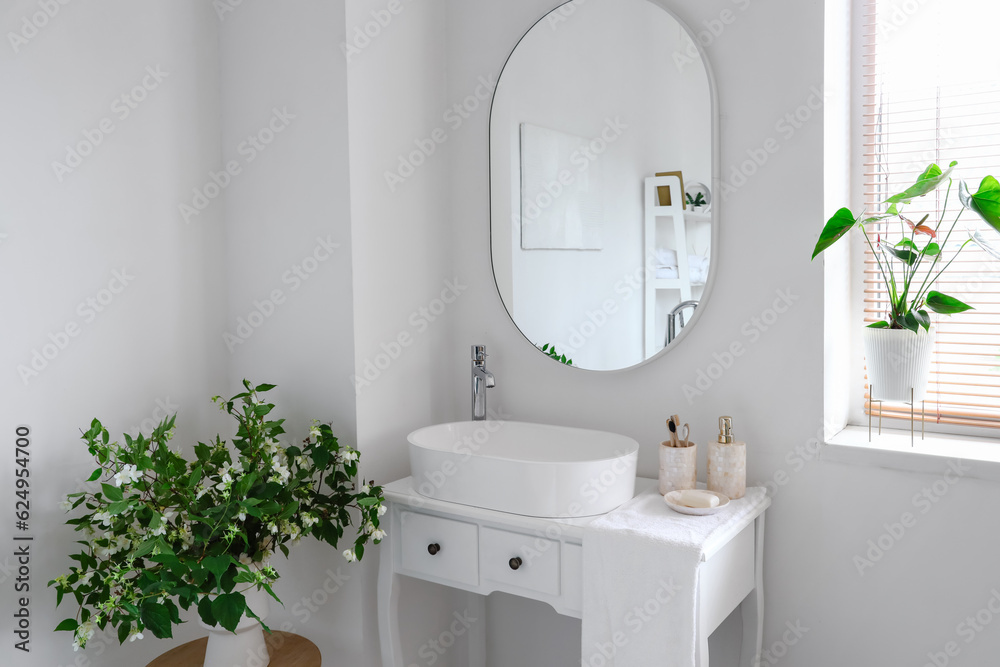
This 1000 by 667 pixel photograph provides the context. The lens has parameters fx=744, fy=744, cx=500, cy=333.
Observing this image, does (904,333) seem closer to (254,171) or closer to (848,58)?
(848,58)

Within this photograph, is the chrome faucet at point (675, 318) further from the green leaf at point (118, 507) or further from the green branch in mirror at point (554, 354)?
the green leaf at point (118, 507)

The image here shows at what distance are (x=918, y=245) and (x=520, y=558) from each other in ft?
3.73

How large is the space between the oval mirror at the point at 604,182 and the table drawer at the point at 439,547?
1.74ft

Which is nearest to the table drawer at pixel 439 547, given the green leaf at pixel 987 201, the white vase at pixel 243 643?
the white vase at pixel 243 643

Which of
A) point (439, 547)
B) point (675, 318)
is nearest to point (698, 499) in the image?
point (675, 318)

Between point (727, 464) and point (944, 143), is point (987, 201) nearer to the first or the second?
point (944, 143)

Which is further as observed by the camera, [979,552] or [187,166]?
[187,166]

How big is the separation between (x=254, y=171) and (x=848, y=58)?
147 centimetres

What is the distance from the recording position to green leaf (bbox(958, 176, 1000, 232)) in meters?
1.40

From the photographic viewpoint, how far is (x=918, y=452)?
1526 mm

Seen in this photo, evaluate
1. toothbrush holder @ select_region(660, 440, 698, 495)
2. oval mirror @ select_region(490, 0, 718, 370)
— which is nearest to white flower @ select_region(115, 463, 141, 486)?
oval mirror @ select_region(490, 0, 718, 370)

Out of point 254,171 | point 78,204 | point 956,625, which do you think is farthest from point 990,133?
point 78,204

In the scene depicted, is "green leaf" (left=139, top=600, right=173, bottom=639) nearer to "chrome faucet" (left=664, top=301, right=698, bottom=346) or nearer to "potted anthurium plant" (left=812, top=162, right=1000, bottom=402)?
"chrome faucet" (left=664, top=301, right=698, bottom=346)

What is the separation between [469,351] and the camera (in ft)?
6.91
